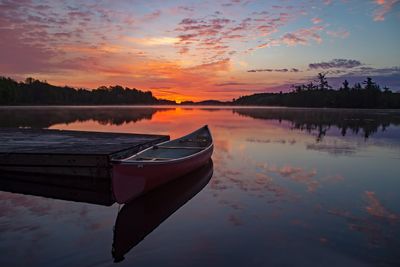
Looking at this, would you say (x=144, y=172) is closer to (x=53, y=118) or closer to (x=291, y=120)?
(x=53, y=118)

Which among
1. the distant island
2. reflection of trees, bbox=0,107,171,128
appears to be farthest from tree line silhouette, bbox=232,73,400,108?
reflection of trees, bbox=0,107,171,128

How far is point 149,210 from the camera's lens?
7941 mm

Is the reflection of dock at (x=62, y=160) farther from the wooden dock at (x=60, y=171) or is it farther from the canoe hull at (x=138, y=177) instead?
the canoe hull at (x=138, y=177)

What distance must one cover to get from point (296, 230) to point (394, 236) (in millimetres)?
1906

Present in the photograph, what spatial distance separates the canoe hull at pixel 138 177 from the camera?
7613 mm

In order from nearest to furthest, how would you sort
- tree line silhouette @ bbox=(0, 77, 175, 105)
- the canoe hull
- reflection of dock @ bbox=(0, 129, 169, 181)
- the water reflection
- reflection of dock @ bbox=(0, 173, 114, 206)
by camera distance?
the canoe hull < reflection of dock @ bbox=(0, 173, 114, 206) < reflection of dock @ bbox=(0, 129, 169, 181) < the water reflection < tree line silhouette @ bbox=(0, 77, 175, 105)

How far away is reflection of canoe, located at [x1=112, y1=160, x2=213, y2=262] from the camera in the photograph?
6.28 m

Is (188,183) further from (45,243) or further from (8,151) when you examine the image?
(8,151)

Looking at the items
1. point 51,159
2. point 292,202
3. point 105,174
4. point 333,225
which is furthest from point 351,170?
point 51,159

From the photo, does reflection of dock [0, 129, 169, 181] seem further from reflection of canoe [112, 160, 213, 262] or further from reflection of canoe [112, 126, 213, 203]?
reflection of canoe [112, 160, 213, 262]

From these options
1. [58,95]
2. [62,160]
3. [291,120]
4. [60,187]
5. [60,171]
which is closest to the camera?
[60,187]

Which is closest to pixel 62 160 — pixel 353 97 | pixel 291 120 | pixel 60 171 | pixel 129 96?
pixel 60 171

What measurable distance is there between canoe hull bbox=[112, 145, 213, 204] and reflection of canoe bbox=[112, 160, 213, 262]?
0.30 m

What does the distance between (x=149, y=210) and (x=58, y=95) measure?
469 ft
